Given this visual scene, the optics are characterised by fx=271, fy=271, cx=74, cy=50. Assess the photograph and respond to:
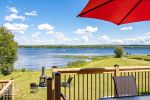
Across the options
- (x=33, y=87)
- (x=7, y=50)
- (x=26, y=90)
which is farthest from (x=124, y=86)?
(x=7, y=50)

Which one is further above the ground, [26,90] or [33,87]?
[33,87]

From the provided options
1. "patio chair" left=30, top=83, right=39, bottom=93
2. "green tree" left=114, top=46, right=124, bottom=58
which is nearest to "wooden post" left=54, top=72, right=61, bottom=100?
"patio chair" left=30, top=83, right=39, bottom=93

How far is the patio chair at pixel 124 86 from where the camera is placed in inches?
185

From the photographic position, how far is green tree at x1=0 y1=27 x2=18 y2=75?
36.3 meters

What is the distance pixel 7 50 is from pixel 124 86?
3384 cm

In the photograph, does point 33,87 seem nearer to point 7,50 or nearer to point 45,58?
point 7,50

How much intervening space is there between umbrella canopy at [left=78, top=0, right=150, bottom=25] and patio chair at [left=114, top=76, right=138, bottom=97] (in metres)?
1.02

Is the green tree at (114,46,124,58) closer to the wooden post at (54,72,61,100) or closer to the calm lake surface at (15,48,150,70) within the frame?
the calm lake surface at (15,48,150,70)

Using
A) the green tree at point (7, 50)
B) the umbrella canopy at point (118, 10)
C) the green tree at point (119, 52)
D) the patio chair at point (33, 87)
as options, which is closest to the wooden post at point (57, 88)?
the umbrella canopy at point (118, 10)

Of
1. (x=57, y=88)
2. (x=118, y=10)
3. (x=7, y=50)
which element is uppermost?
(x=118, y=10)

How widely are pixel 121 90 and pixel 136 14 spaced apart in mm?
1345

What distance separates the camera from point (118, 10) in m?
4.14

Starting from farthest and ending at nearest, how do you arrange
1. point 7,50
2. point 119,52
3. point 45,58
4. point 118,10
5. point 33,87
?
1. point 45,58
2. point 7,50
3. point 119,52
4. point 33,87
5. point 118,10

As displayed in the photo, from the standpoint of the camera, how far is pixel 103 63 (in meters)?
27.3
